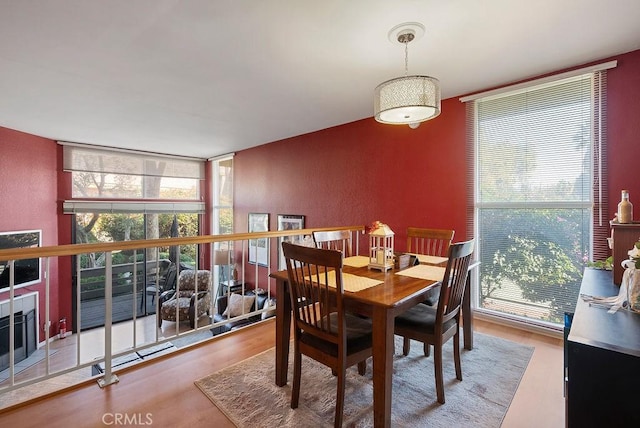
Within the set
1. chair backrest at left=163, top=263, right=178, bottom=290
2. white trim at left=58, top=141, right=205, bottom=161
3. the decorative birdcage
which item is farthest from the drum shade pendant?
chair backrest at left=163, top=263, right=178, bottom=290

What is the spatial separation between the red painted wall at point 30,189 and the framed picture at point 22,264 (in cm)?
10

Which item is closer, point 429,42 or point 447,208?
point 429,42

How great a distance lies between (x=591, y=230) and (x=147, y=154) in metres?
6.88

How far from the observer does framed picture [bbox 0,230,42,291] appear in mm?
4332

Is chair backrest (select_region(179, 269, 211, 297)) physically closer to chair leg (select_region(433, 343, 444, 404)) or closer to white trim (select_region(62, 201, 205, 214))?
white trim (select_region(62, 201, 205, 214))

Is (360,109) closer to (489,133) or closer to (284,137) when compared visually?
(489,133)

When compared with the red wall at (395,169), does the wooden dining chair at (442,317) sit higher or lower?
lower

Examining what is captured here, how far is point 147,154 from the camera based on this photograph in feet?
20.0

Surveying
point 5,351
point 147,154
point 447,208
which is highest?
point 147,154

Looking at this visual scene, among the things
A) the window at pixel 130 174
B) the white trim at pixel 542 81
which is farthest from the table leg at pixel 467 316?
the window at pixel 130 174

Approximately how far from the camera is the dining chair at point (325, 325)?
1474 millimetres

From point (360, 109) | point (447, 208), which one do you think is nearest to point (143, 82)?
point (360, 109)

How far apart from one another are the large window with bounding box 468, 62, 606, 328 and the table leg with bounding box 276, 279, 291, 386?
2187mm

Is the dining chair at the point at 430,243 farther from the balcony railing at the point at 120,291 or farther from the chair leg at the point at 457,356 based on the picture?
the balcony railing at the point at 120,291
